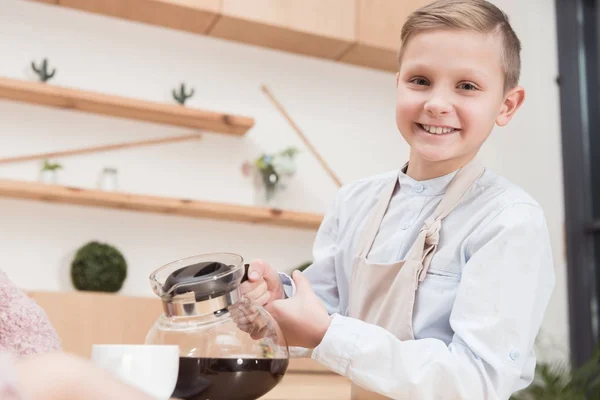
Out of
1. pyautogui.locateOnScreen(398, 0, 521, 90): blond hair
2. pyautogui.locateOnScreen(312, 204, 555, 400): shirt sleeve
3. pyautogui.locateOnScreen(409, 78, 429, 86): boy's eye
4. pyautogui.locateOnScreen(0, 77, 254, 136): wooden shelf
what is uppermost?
pyautogui.locateOnScreen(0, 77, 254, 136): wooden shelf

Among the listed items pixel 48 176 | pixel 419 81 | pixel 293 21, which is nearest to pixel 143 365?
pixel 419 81

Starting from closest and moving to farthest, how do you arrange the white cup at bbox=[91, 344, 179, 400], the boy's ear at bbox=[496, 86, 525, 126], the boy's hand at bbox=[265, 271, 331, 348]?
the white cup at bbox=[91, 344, 179, 400] → the boy's hand at bbox=[265, 271, 331, 348] → the boy's ear at bbox=[496, 86, 525, 126]

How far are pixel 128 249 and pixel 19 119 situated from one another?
2.31 ft

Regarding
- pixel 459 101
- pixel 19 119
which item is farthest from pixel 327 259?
pixel 19 119

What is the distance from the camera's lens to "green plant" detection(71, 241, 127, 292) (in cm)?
286

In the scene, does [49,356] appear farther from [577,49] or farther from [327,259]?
[577,49]

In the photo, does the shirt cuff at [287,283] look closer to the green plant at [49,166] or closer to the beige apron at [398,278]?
the beige apron at [398,278]

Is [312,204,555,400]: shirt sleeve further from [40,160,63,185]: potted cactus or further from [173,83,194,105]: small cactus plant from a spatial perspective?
[173,83,194,105]: small cactus plant

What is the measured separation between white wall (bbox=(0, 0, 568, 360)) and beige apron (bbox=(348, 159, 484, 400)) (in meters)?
2.02

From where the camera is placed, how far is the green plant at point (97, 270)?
2857 mm

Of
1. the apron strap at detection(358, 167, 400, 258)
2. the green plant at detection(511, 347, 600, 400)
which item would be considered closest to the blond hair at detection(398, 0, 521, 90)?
the apron strap at detection(358, 167, 400, 258)

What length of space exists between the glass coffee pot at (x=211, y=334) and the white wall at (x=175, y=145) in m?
2.34

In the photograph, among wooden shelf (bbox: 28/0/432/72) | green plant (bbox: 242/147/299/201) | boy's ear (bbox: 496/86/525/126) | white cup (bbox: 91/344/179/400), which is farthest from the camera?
green plant (bbox: 242/147/299/201)

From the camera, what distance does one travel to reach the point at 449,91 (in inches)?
45.1
